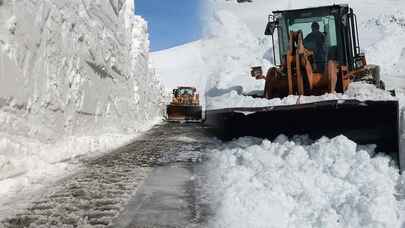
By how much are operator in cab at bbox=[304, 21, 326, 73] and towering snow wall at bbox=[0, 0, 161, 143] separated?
5056 mm

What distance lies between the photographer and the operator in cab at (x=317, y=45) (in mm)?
9398

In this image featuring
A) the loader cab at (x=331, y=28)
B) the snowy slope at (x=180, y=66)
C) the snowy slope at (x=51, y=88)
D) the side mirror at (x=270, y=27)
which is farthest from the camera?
the snowy slope at (x=180, y=66)

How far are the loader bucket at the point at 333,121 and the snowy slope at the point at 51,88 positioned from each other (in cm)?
299

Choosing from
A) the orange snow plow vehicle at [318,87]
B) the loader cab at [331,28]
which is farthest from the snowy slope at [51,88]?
the loader cab at [331,28]

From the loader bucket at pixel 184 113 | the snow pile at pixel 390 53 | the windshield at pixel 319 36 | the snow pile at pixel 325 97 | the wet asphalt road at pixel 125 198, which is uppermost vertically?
the snow pile at pixel 390 53

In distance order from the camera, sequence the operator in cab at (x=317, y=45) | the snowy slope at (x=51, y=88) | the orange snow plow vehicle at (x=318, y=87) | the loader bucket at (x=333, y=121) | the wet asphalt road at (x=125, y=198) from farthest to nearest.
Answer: the operator in cab at (x=317, y=45)
the snowy slope at (x=51, y=88)
the orange snow plow vehicle at (x=318, y=87)
the loader bucket at (x=333, y=121)
the wet asphalt road at (x=125, y=198)

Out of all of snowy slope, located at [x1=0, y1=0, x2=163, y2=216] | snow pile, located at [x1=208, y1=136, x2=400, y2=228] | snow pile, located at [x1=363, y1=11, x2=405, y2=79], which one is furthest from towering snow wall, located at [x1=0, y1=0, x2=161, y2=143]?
snow pile, located at [x1=363, y1=11, x2=405, y2=79]

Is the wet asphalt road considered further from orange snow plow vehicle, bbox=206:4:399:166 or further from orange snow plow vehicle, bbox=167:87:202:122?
orange snow plow vehicle, bbox=167:87:202:122

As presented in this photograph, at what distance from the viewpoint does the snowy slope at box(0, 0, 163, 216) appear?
6859 millimetres

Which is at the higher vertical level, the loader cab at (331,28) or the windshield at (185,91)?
the loader cab at (331,28)

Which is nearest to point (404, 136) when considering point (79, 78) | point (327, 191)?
point (327, 191)

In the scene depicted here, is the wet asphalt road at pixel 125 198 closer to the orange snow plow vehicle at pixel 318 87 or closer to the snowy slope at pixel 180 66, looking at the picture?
the orange snow plow vehicle at pixel 318 87

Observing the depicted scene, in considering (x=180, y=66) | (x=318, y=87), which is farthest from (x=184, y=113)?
(x=180, y=66)

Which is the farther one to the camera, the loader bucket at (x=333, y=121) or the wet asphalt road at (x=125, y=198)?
the loader bucket at (x=333, y=121)
